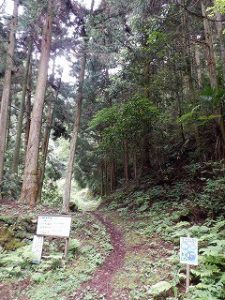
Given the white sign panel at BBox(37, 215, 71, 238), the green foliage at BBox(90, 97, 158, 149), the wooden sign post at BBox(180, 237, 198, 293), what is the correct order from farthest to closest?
the green foliage at BBox(90, 97, 158, 149)
the white sign panel at BBox(37, 215, 71, 238)
the wooden sign post at BBox(180, 237, 198, 293)

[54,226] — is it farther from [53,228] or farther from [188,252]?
[188,252]

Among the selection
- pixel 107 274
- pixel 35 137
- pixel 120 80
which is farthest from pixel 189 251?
pixel 120 80

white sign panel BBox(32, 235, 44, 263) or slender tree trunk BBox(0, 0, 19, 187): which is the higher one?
slender tree trunk BBox(0, 0, 19, 187)

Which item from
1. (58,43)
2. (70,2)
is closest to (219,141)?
(70,2)

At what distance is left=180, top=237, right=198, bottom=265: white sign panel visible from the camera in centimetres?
570

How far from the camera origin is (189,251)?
19.0ft

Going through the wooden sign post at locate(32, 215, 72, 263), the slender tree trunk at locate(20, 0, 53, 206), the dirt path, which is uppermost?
the slender tree trunk at locate(20, 0, 53, 206)

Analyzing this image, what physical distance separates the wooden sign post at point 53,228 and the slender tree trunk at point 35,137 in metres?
4.29

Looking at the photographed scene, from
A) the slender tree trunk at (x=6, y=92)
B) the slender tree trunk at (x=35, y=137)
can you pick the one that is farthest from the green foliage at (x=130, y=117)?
the slender tree trunk at (x=6, y=92)

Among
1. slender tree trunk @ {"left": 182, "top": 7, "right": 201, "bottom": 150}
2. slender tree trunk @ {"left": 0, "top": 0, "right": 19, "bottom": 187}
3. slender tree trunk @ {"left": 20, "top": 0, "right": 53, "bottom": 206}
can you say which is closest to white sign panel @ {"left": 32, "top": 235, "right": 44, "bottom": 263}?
slender tree trunk @ {"left": 20, "top": 0, "right": 53, "bottom": 206}

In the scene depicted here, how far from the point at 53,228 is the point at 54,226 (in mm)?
56

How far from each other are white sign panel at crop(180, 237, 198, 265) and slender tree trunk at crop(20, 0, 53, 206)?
7742 millimetres

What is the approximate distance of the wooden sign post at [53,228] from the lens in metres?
7.82

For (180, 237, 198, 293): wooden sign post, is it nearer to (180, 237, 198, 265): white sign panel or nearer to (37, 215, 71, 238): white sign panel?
(180, 237, 198, 265): white sign panel
